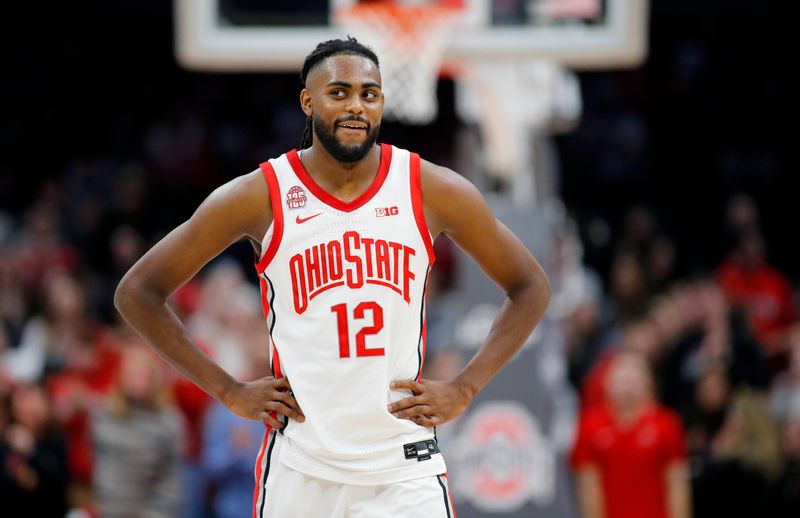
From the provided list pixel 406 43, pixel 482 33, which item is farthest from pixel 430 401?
pixel 482 33

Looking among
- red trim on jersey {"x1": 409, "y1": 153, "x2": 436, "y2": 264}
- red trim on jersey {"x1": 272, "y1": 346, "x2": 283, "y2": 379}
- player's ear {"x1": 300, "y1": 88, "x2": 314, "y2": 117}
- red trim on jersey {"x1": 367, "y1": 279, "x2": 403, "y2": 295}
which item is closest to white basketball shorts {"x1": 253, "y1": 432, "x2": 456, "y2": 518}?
red trim on jersey {"x1": 272, "y1": 346, "x2": 283, "y2": 379}

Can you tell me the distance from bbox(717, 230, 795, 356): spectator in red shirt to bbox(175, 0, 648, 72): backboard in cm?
488

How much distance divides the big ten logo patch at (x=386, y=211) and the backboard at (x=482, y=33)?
4773 millimetres

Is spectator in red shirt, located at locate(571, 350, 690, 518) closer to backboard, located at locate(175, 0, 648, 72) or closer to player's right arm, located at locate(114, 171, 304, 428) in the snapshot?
backboard, located at locate(175, 0, 648, 72)

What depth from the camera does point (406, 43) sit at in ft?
28.4

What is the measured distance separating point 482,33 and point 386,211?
4951mm

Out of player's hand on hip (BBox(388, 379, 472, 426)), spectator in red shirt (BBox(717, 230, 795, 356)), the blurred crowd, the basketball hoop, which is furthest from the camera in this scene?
spectator in red shirt (BBox(717, 230, 795, 356))

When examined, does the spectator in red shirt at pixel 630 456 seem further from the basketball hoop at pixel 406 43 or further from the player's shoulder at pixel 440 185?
the player's shoulder at pixel 440 185

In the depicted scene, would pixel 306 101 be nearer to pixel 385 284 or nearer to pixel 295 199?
pixel 295 199

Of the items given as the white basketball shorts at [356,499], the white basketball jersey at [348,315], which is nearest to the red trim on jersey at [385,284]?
the white basketball jersey at [348,315]

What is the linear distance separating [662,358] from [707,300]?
2.99ft

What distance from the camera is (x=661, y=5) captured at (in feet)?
58.1

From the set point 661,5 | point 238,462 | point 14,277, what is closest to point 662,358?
point 238,462

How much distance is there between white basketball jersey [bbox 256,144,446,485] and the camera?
13.3ft
